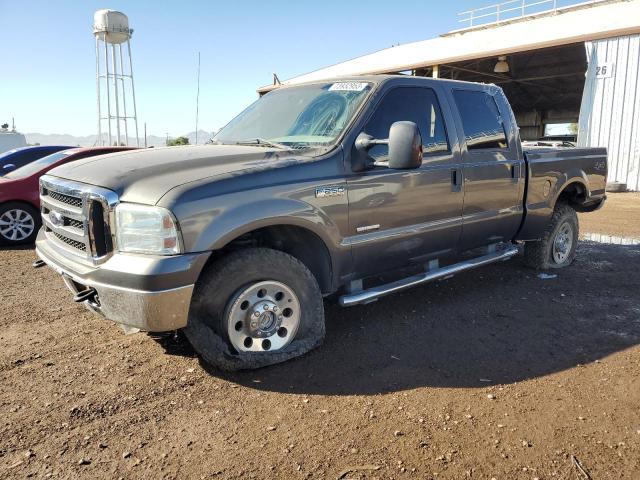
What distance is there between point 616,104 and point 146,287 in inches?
580

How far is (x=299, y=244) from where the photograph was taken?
367 centimetres

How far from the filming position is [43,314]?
4.52 m

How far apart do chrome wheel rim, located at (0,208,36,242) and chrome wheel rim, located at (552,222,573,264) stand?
297 inches

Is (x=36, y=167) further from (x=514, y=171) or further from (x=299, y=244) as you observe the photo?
(x=514, y=171)

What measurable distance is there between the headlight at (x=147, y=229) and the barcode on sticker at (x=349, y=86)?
197 cm

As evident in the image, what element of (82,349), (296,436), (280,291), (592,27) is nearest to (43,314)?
(82,349)

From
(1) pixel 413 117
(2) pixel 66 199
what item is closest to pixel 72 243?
(2) pixel 66 199

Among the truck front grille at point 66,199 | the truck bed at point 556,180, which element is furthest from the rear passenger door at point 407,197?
the truck front grille at point 66,199

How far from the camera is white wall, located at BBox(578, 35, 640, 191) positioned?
1330 centimetres

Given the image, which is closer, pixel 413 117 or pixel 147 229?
pixel 147 229

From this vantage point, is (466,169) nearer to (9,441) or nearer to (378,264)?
(378,264)

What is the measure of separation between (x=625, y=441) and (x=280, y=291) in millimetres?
2110

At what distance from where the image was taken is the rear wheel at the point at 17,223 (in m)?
7.67

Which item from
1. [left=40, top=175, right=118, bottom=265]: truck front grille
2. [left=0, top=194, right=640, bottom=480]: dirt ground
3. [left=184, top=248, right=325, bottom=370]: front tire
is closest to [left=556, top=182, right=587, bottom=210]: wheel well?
[left=0, top=194, right=640, bottom=480]: dirt ground
